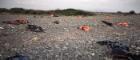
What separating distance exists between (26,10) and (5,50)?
23043 mm

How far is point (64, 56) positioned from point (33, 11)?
23559 mm

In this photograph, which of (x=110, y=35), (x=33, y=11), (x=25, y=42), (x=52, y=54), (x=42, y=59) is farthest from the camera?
(x=33, y=11)

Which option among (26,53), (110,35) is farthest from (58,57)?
(110,35)

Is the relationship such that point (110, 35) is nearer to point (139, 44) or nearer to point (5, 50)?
point (139, 44)

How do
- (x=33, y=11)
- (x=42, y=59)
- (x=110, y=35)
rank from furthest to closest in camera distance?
1. (x=33, y=11)
2. (x=110, y=35)
3. (x=42, y=59)

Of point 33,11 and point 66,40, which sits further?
point 33,11

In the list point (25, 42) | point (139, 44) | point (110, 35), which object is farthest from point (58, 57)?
point (110, 35)

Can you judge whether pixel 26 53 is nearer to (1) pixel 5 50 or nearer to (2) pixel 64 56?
(1) pixel 5 50

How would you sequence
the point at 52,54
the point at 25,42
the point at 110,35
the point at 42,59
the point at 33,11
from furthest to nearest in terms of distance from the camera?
the point at 33,11 < the point at 110,35 < the point at 25,42 < the point at 52,54 < the point at 42,59

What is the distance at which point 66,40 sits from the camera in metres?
11.8

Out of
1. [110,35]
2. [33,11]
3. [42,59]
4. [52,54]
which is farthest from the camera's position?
[33,11]

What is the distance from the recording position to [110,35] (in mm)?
13578

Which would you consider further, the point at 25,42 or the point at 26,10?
the point at 26,10

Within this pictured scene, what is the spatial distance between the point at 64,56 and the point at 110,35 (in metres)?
5.28
